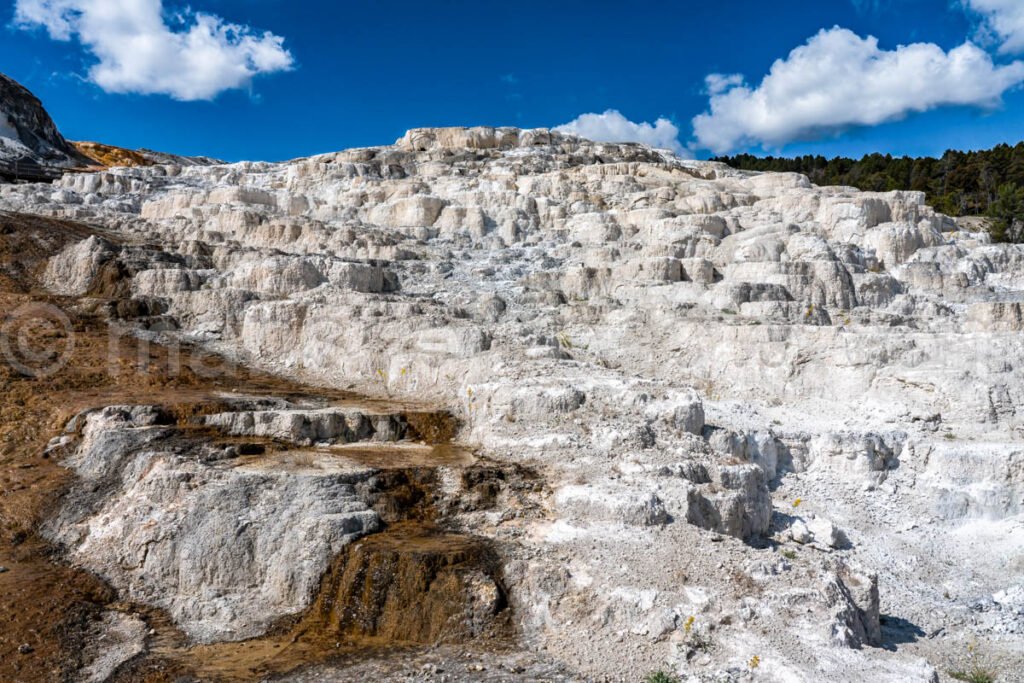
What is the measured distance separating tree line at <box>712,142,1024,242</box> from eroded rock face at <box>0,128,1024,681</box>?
2616 cm

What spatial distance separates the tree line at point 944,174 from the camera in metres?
55.6

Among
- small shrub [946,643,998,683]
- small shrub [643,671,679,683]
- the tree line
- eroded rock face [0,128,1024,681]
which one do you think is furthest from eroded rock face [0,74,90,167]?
the tree line

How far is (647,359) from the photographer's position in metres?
22.2

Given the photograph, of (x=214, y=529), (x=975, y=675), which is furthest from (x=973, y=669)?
(x=214, y=529)

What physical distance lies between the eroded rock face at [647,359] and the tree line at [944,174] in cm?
2616

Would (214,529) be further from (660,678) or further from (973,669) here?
(973,669)

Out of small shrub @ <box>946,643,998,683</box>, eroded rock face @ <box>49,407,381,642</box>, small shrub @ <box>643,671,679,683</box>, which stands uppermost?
eroded rock face @ <box>49,407,381,642</box>

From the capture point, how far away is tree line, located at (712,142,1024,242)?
55647 millimetres

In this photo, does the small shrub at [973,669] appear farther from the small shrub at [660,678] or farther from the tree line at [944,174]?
the tree line at [944,174]

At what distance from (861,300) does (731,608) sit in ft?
58.9

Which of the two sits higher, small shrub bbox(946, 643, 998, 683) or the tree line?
the tree line

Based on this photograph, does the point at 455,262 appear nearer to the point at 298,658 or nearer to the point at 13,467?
the point at 13,467

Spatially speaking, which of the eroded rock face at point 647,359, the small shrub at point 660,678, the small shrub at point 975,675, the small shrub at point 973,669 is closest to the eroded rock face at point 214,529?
the eroded rock face at point 647,359

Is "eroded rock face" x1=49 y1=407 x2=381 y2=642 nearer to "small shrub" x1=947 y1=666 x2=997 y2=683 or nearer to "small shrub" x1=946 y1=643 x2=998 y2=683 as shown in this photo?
"small shrub" x1=947 y1=666 x2=997 y2=683
